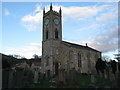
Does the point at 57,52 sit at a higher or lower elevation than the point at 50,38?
lower

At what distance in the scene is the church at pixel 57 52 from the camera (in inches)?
1533

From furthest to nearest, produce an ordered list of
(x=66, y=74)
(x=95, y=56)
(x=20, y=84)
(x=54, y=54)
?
(x=95, y=56) < (x=54, y=54) < (x=66, y=74) < (x=20, y=84)

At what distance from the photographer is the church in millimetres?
38938

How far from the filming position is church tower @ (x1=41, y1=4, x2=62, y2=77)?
39013mm

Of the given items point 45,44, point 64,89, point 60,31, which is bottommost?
point 64,89

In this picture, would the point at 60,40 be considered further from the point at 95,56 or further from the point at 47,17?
the point at 95,56

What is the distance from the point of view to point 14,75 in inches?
794

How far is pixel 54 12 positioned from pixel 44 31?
5801 mm

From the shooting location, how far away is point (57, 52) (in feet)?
132

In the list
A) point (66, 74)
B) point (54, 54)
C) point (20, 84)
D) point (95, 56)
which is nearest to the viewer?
point (20, 84)

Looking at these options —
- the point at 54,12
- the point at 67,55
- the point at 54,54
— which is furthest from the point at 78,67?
the point at 54,12

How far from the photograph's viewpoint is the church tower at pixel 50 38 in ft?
128

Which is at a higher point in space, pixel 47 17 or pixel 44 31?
Result: pixel 47 17

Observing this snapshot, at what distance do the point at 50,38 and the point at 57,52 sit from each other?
13.0 ft
